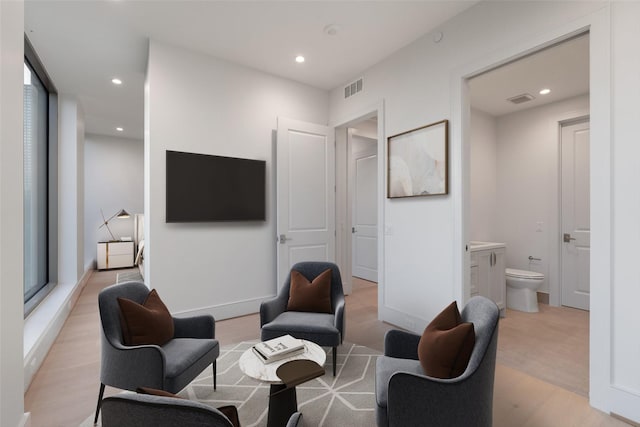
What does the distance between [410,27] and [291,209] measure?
2.35m

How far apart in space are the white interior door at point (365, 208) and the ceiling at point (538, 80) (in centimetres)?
204

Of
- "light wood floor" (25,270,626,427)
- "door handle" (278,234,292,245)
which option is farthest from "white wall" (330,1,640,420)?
"door handle" (278,234,292,245)

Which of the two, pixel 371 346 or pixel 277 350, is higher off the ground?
pixel 277 350

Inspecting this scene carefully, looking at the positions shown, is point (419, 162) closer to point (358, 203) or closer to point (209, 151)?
point (209, 151)

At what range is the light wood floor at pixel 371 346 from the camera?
1879 mm

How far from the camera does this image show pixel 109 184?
7020mm

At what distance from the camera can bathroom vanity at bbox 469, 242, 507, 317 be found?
3.57m

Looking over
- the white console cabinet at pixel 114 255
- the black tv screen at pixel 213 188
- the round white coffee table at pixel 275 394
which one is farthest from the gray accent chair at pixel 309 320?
the white console cabinet at pixel 114 255

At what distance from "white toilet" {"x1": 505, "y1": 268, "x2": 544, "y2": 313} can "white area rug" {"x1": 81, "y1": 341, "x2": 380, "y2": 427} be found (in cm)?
252

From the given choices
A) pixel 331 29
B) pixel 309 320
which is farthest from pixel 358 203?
pixel 309 320

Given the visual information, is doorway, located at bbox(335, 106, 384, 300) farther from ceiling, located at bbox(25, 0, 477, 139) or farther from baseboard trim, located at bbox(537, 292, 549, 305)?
baseboard trim, located at bbox(537, 292, 549, 305)

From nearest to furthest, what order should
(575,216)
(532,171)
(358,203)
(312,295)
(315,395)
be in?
(315,395) < (312,295) < (575,216) < (532,171) < (358,203)

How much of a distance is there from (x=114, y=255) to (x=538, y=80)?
26.3 ft
